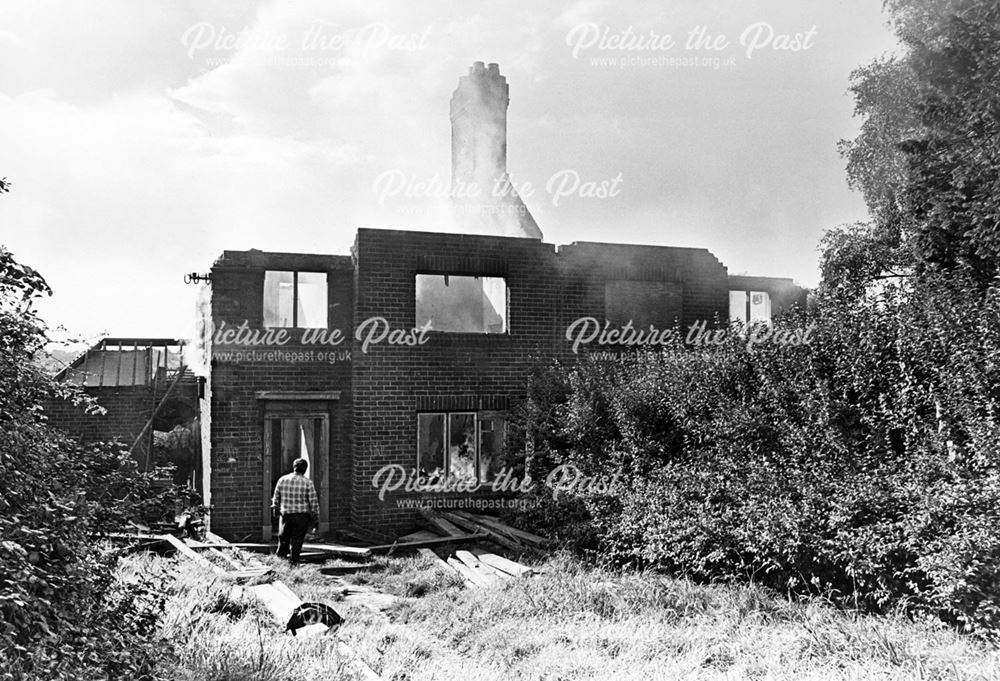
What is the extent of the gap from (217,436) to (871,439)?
10964 mm

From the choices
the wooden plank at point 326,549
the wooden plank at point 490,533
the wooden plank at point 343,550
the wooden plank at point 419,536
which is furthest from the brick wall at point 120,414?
the wooden plank at point 490,533

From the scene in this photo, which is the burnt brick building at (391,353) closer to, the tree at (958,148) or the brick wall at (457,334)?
the brick wall at (457,334)

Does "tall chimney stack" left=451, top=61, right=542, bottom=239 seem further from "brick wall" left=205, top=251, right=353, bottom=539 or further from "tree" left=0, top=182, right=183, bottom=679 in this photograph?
"tree" left=0, top=182, right=183, bottom=679

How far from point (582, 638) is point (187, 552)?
281 inches

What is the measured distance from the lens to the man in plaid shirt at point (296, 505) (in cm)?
1240

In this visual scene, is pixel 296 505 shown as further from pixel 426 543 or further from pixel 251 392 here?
pixel 251 392

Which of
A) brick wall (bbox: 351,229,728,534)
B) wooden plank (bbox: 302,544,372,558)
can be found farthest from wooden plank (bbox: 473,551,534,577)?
brick wall (bbox: 351,229,728,534)

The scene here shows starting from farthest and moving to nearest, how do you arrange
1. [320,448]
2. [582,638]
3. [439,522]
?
1. [320,448]
2. [439,522]
3. [582,638]

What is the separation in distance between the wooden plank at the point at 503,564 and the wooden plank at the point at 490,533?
0.33 meters

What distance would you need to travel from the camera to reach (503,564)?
36.0 ft

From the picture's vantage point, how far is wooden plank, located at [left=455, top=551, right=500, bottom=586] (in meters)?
10.5

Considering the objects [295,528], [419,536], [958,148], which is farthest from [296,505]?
[958,148]

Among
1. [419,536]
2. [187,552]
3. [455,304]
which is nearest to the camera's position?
[187,552]

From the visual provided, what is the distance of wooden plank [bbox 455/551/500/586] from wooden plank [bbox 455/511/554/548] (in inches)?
33.9
